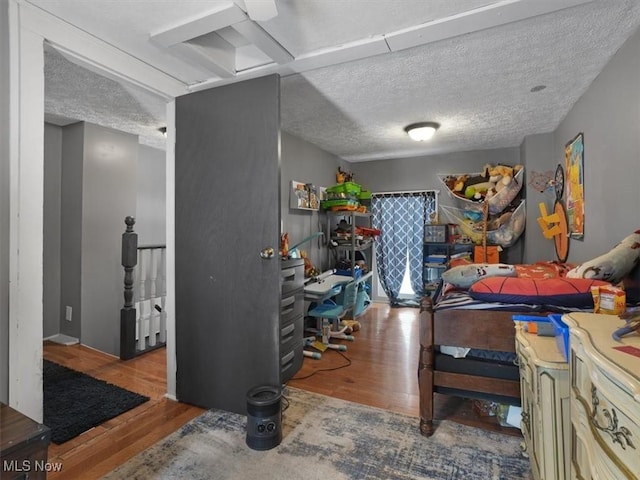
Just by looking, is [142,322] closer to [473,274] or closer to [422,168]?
[473,274]

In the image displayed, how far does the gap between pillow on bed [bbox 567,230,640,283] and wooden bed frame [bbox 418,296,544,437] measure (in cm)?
46

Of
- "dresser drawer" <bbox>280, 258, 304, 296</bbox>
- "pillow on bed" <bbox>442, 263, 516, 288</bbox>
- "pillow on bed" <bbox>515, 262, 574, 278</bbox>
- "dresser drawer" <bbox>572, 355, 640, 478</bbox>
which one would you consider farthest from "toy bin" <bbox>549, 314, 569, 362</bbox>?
"dresser drawer" <bbox>280, 258, 304, 296</bbox>

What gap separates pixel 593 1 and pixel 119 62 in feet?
8.03

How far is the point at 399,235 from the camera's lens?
484cm

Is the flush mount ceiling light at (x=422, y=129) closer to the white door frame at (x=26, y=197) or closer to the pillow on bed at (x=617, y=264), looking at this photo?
the pillow on bed at (x=617, y=264)

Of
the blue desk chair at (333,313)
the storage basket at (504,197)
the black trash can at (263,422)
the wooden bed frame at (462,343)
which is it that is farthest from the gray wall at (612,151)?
the black trash can at (263,422)

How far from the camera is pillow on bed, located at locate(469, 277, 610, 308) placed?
152 cm

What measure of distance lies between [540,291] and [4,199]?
8.20 feet

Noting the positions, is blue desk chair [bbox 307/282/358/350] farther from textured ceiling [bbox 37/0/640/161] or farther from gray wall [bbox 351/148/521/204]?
gray wall [bbox 351/148/521/204]

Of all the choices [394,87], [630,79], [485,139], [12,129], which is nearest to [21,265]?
[12,129]

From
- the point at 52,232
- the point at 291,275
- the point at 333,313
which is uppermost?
the point at 52,232

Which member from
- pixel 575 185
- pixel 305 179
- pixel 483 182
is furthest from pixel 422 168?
pixel 575 185

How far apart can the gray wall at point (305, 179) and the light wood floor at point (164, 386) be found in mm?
1190

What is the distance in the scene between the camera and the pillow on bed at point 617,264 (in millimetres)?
1584
